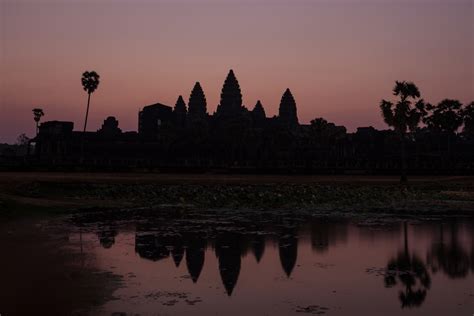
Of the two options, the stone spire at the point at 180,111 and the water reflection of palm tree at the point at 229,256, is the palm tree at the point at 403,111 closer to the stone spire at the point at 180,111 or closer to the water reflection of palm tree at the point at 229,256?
the water reflection of palm tree at the point at 229,256

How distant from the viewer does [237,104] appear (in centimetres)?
16075

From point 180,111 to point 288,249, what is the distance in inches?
6386

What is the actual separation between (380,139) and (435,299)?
10684 cm

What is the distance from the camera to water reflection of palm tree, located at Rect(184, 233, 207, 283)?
13.0 m

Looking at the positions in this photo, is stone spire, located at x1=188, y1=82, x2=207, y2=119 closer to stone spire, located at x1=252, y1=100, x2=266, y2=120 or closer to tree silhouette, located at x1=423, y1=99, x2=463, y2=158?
stone spire, located at x1=252, y1=100, x2=266, y2=120

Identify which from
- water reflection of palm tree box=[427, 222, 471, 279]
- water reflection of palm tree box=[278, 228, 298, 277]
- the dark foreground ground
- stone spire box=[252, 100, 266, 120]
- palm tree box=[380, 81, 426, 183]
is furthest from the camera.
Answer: stone spire box=[252, 100, 266, 120]

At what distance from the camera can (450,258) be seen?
1477 cm

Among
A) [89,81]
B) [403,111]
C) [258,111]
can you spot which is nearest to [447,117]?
[403,111]

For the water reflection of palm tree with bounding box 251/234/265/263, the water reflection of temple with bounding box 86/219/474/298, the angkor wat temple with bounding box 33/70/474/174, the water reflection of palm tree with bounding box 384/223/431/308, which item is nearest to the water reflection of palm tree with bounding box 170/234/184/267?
the water reflection of temple with bounding box 86/219/474/298

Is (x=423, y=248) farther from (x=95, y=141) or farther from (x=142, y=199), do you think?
(x=95, y=141)

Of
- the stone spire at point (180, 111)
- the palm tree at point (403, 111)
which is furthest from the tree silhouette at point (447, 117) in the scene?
the stone spire at point (180, 111)

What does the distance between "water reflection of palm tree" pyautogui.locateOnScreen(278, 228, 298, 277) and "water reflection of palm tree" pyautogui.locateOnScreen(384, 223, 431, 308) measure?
102 inches

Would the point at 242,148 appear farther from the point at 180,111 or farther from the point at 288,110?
the point at 180,111

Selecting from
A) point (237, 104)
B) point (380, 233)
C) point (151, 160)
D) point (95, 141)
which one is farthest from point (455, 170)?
point (237, 104)
